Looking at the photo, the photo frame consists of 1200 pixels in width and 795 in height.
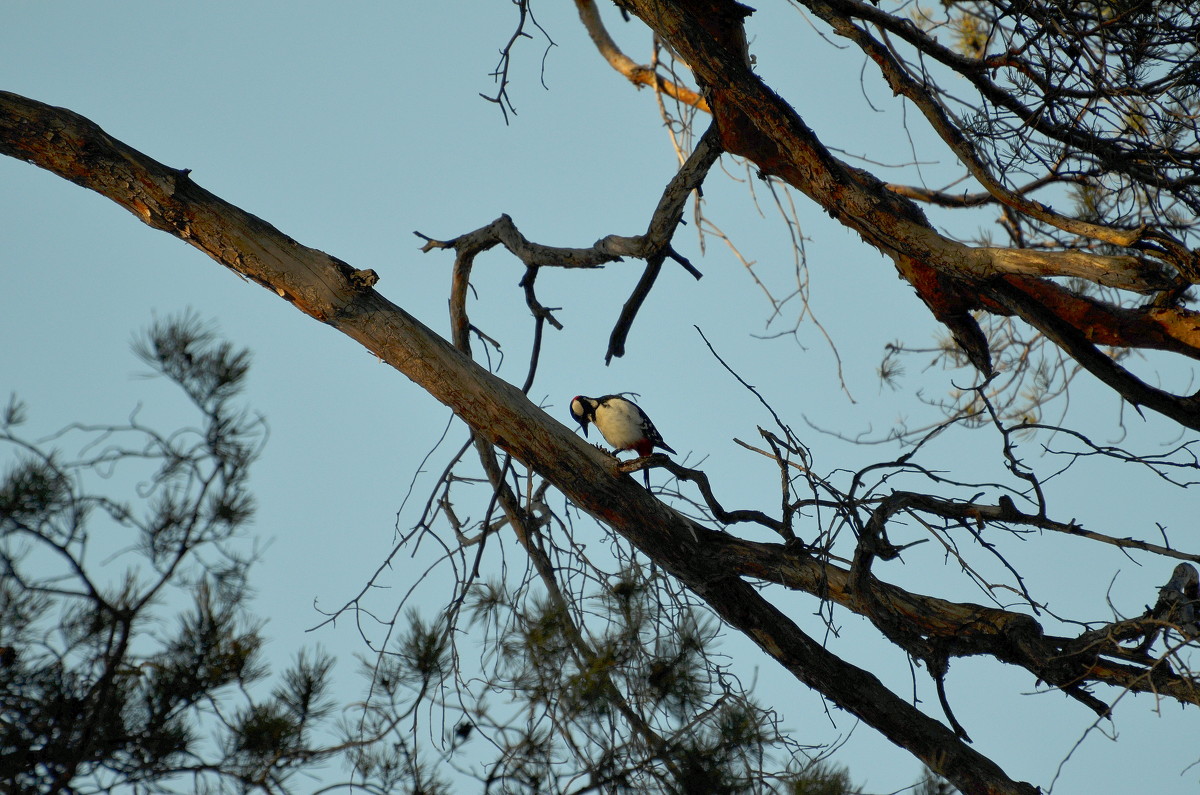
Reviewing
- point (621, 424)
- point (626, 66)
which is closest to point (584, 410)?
point (621, 424)

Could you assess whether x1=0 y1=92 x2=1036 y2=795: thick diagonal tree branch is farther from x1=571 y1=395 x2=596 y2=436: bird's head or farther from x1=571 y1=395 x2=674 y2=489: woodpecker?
x1=571 y1=395 x2=596 y2=436: bird's head

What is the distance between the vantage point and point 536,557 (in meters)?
3.41

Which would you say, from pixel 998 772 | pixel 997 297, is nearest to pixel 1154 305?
pixel 997 297

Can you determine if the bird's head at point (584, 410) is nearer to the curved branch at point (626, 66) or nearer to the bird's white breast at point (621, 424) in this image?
the bird's white breast at point (621, 424)

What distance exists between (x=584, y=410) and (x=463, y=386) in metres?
2.17

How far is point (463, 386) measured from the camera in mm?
2684

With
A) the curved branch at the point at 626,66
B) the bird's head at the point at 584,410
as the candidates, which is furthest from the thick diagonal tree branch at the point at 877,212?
the bird's head at the point at 584,410

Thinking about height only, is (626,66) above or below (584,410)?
above

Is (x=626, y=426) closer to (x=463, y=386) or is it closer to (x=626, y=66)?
(x=463, y=386)

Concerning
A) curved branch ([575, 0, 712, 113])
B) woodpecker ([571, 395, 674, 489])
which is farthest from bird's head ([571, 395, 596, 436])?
curved branch ([575, 0, 712, 113])

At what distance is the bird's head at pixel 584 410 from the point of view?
4762 mm

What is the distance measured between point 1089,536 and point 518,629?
157cm

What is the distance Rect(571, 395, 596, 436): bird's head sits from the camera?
476 centimetres

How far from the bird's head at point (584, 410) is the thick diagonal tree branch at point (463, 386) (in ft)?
6.52
